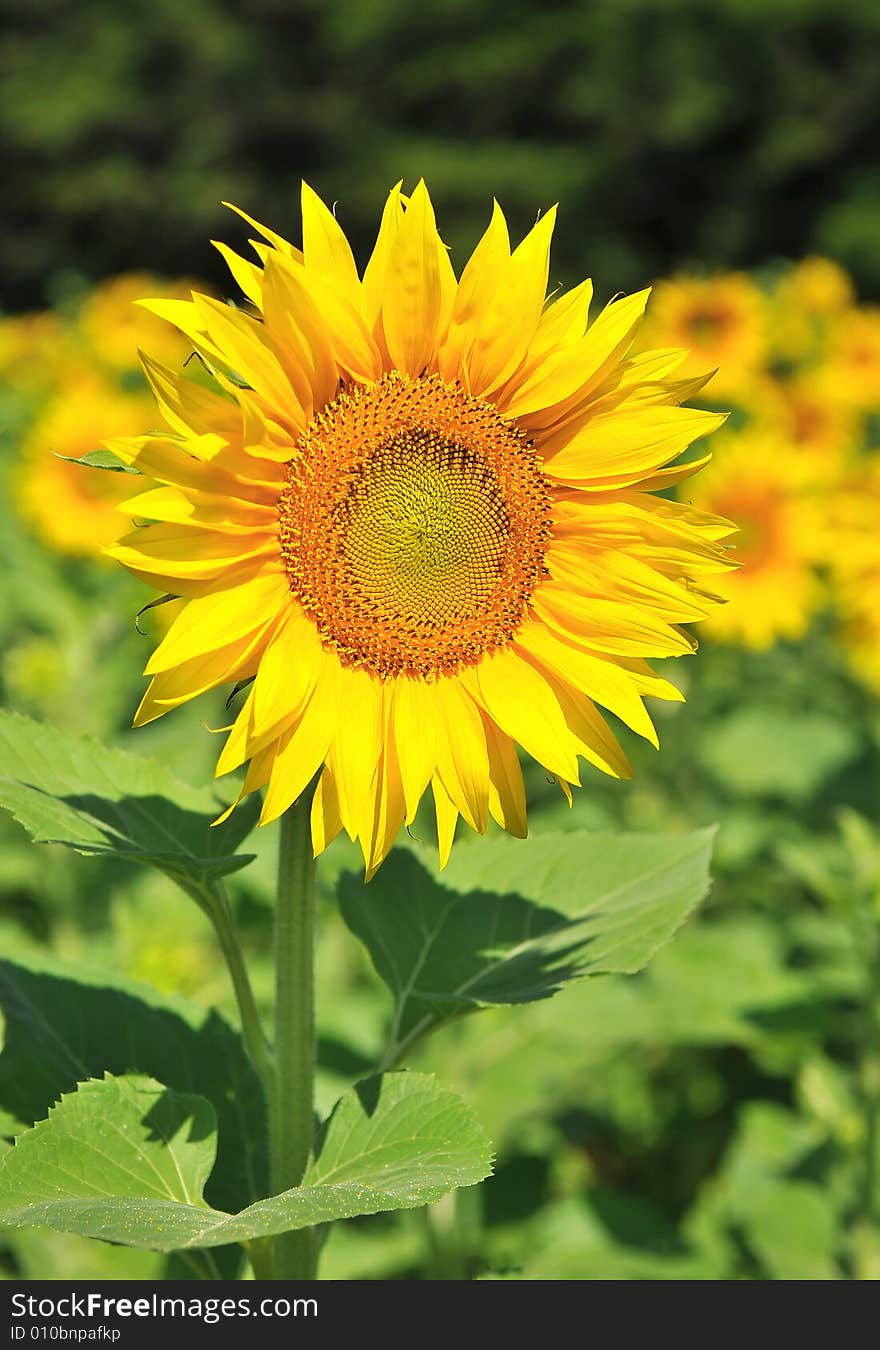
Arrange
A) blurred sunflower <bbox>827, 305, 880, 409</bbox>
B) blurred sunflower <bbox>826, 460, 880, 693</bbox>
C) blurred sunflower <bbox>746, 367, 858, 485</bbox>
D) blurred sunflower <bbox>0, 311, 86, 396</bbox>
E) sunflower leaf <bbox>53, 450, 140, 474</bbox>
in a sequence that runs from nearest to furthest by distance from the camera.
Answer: sunflower leaf <bbox>53, 450, 140, 474</bbox> < blurred sunflower <bbox>826, 460, 880, 693</bbox> < blurred sunflower <bbox>746, 367, 858, 485</bbox> < blurred sunflower <bbox>827, 305, 880, 409</bbox> < blurred sunflower <bbox>0, 311, 86, 396</bbox>

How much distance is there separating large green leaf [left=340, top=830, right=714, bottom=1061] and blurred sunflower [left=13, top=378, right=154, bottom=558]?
3300mm

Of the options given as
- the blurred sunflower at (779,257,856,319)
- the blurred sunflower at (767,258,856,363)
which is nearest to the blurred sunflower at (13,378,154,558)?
the blurred sunflower at (767,258,856,363)

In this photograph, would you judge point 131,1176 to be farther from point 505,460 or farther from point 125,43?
point 125,43

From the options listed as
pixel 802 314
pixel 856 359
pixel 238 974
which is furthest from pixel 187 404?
pixel 802 314

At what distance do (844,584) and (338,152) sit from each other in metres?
20.2

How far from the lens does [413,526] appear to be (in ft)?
5.32

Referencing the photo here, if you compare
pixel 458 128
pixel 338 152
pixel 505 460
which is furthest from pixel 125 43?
pixel 505 460

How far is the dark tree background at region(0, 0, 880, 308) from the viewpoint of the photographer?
19156 millimetres

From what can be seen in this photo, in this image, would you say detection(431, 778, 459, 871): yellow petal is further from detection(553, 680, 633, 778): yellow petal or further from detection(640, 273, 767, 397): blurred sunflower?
detection(640, 273, 767, 397): blurred sunflower

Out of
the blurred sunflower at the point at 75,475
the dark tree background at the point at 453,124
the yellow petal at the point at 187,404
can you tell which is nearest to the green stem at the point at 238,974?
the yellow petal at the point at 187,404

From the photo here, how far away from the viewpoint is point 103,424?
17.4 feet

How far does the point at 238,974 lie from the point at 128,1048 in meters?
0.25

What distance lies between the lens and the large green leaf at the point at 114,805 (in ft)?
4.71

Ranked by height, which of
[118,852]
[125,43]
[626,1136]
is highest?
[125,43]
